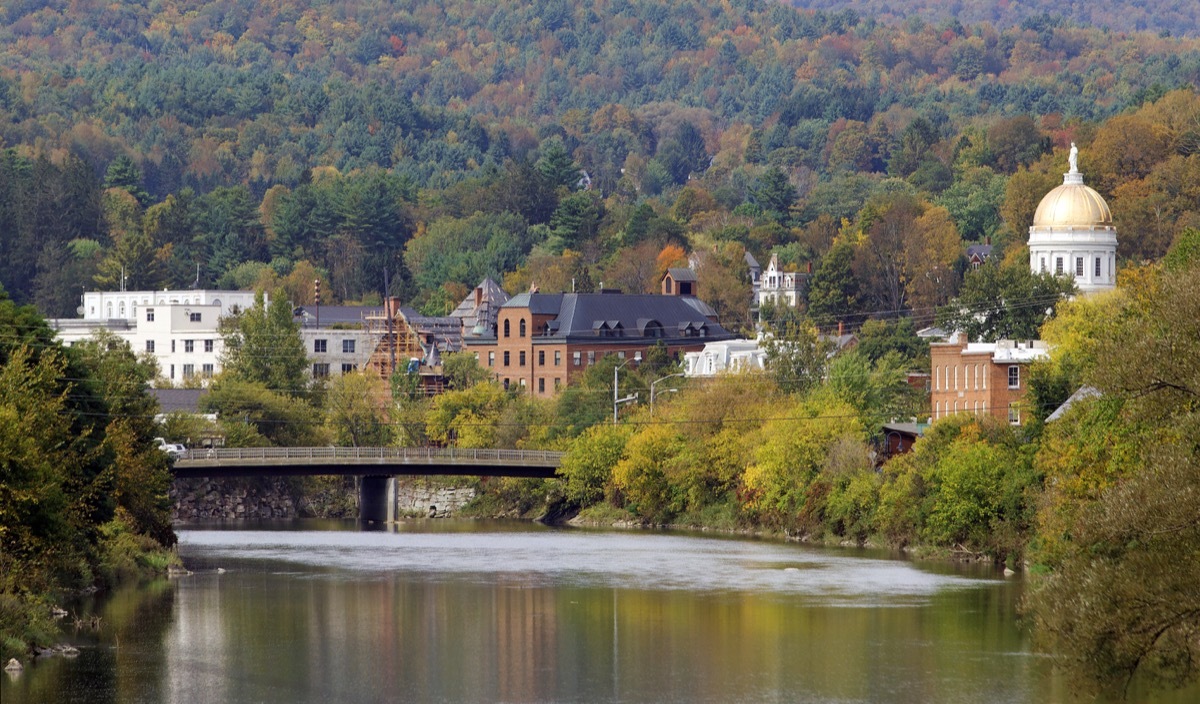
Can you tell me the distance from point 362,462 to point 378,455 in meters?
4.70

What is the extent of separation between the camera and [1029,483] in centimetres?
7988

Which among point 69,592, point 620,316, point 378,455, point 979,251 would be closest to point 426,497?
point 378,455

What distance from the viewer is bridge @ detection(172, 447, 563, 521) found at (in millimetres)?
108562

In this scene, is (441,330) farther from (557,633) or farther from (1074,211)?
(557,633)

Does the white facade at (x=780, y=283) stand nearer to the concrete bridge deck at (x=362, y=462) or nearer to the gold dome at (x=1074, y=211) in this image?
the gold dome at (x=1074, y=211)

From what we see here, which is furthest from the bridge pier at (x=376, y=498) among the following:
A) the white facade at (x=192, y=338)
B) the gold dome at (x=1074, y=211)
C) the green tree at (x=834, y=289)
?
the gold dome at (x=1074, y=211)

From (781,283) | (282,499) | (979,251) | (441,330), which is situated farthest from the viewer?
(781,283)

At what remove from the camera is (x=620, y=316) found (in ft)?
509

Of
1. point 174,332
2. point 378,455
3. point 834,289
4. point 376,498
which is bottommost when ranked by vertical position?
point 376,498

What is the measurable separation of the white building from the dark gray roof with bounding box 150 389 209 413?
5484cm

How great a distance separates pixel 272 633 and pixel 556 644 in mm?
8041

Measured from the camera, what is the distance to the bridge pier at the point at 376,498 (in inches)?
4861

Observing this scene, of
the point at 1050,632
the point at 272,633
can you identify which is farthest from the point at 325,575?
the point at 1050,632

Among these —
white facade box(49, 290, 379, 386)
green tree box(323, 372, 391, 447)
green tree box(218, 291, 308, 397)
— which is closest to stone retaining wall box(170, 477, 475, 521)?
green tree box(323, 372, 391, 447)
